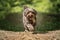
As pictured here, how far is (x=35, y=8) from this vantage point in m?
8.84

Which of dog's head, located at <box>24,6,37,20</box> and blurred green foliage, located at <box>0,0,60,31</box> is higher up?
dog's head, located at <box>24,6,37,20</box>

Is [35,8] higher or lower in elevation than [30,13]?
lower

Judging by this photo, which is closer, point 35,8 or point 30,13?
point 30,13

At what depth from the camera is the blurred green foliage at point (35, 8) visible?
8633 millimetres

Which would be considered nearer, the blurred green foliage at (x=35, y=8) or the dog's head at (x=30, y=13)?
the dog's head at (x=30, y=13)

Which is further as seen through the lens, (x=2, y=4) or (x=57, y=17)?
(x=57, y=17)

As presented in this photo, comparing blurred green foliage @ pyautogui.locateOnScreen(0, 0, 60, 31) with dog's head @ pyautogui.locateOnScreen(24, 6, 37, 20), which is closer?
dog's head @ pyautogui.locateOnScreen(24, 6, 37, 20)

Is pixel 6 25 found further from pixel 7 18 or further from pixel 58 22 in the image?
pixel 58 22

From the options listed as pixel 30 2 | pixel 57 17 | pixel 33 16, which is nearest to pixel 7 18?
pixel 30 2

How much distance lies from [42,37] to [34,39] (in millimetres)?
221

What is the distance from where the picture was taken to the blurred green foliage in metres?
8.63

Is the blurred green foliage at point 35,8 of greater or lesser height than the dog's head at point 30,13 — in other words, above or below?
below

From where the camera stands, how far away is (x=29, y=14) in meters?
4.65

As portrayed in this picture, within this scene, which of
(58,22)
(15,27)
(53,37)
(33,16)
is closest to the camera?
(53,37)
